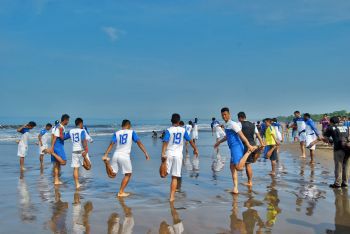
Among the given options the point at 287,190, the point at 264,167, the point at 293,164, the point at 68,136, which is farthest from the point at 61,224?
the point at 293,164

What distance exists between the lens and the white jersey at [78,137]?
10.6 metres

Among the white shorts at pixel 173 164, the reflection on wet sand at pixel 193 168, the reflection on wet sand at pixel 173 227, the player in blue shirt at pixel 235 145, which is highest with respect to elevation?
the player in blue shirt at pixel 235 145

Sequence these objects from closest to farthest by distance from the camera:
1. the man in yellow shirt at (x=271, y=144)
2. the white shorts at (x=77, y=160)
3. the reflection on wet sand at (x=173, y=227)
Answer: the reflection on wet sand at (x=173, y=227) < the white shorts at (x=77, y=160) < the man in yellow shirt at (x=271, y=144)

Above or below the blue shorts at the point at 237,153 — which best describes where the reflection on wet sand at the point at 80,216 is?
below

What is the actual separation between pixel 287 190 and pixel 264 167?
4.84 m

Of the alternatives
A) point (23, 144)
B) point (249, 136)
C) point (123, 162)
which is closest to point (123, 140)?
point (123, 162)

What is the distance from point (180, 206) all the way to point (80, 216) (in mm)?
2145

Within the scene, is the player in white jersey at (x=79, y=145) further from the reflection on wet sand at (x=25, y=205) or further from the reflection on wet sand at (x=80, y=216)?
the reflection on wet sand at (x=80, y=216)

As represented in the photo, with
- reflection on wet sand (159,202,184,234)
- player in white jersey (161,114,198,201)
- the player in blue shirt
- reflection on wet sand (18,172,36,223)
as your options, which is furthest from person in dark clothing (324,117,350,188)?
reflection on wet sand (18,172,36,223)

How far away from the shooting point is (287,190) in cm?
942

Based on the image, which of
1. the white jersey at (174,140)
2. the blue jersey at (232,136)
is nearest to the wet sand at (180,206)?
the white jersey at (174,140)

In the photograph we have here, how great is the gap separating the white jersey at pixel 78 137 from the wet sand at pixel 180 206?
1.17m

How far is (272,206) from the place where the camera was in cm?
766

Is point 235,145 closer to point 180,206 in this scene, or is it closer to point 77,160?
point 180,206
